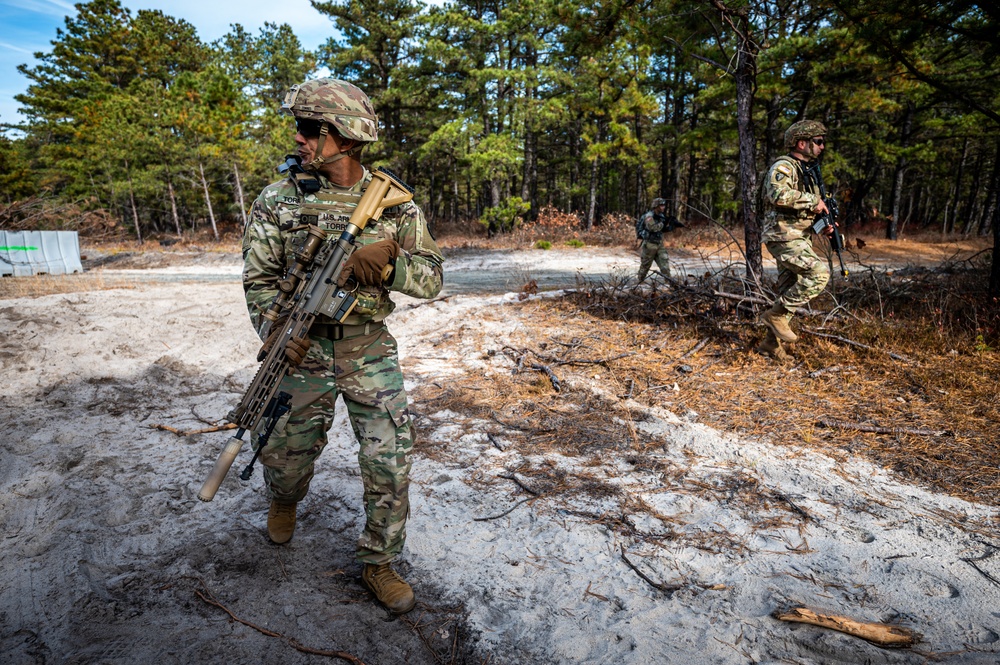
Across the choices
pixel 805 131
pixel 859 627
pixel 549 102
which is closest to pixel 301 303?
pixel 859 627

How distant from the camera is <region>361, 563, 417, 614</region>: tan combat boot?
211 centimetres

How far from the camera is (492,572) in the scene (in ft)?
7.76

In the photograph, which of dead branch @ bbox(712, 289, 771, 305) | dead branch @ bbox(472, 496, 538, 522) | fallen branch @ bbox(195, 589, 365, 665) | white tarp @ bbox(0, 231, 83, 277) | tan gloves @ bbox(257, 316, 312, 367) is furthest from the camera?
white tarp @ bbox(0, 231, 83, 277)

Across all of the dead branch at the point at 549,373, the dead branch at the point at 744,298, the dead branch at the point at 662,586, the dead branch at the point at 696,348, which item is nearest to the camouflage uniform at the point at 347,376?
the dead branch at the point at 662,586

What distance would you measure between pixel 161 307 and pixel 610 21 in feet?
23.8

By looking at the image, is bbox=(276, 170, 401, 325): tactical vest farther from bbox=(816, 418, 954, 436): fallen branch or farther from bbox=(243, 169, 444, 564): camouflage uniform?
bbox=(816, 418, 954, 436): fallen branch

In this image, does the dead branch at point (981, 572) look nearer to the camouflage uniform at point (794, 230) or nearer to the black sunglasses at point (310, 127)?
the camouflage uniform at point (794, 230)

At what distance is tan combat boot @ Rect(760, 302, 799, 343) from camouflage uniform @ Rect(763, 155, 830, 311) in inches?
2.8

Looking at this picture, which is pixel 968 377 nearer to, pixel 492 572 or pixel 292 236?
pixel 492 572

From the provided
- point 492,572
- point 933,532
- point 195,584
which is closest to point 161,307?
point 195,584

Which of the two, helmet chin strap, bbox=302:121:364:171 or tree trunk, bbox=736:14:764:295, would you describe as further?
tree trunk, bbox=736:14:764:295

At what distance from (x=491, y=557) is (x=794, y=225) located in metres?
4.40

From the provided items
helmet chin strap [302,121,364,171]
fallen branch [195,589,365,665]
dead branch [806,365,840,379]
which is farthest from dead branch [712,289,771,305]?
fallen branch [195,589,365,665]

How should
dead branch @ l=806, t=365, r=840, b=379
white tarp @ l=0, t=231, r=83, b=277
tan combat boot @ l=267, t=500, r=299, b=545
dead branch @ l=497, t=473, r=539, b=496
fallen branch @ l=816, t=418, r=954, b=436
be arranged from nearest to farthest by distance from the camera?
tan combat boot @ l=267, t=500, r=299, b=545 < dead branch @ l=497, t=473, r=539, b=496 < fallen branch @ l=816, t=418, r=954, b=436 < dead branch @ l=806, t=365, r=840, b=379 < white tarp @ l=0, t=231, r=83, b=277
